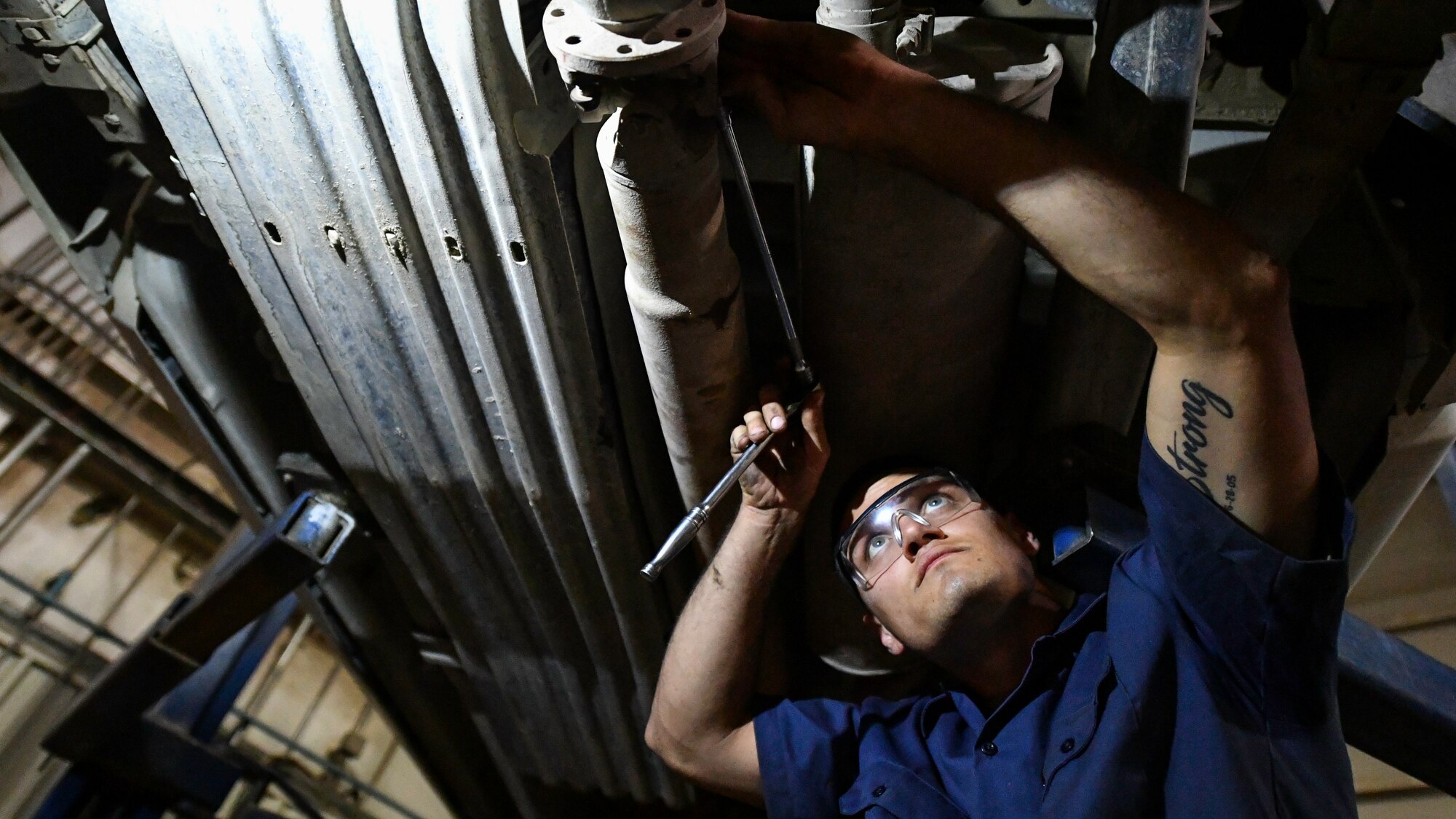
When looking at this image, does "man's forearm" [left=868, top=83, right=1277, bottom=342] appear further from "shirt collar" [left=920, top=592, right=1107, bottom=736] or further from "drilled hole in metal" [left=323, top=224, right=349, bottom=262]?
"drilled hole in metal" [left=323, top=224, right=349, bottom=262]

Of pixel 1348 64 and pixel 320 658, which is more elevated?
pixel 1348 64

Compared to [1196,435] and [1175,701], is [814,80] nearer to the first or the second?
[1196,435]

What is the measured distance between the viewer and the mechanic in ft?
2.68

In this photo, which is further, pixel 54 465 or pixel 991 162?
pixel 54 465

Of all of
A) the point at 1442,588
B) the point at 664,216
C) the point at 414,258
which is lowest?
the point at 1442,588

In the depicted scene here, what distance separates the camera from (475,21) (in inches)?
33.2

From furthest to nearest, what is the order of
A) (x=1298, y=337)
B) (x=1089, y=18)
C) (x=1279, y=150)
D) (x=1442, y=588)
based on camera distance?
(x=1442, y=588)
(x=1298, y=337)
(x=1089, y=18)
(x=1279, y=150)

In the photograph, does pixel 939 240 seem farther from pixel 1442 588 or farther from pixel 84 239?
pixel 1442 588

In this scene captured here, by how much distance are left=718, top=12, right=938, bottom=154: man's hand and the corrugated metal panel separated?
0.70 ft

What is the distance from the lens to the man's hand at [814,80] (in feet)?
2.72

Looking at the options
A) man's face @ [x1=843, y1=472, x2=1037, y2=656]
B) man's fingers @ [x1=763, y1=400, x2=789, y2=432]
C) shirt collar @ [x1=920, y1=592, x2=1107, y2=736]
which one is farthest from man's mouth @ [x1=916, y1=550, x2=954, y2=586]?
man's fingers @ [x1=763, y1=400, x2=789, y2=432]

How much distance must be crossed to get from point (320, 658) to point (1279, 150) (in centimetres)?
349

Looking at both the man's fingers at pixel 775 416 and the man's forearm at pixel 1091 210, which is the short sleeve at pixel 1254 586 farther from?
the man's fingers at pixel 775 416

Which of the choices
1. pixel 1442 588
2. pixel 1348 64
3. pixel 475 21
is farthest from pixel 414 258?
pixel 1442 588
